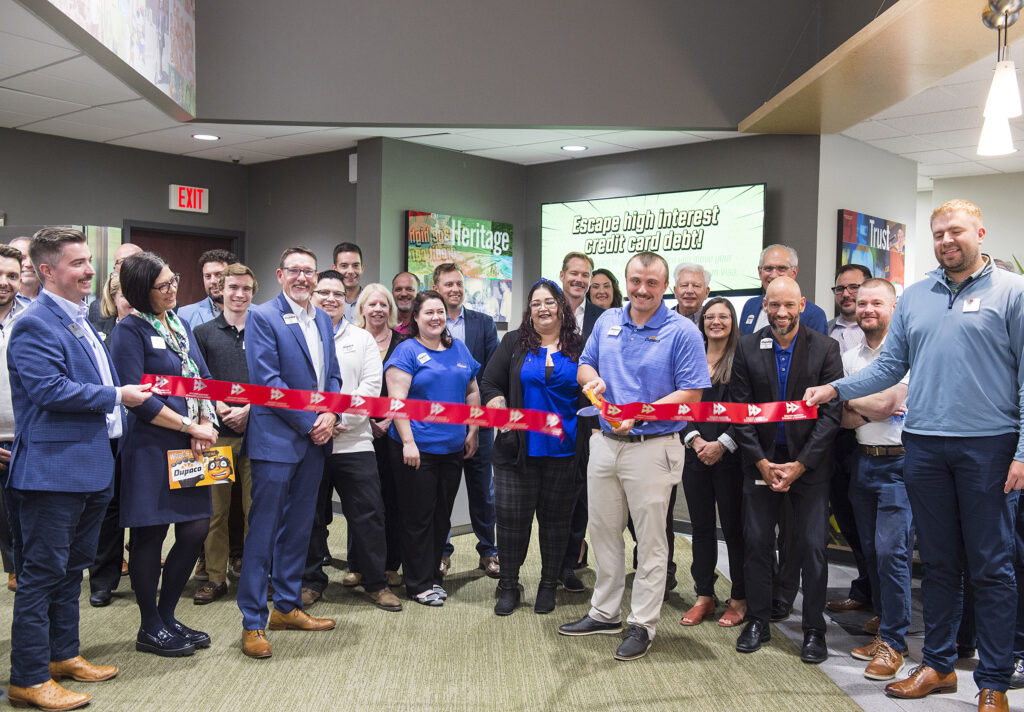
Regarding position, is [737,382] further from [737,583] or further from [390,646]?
[390,646]

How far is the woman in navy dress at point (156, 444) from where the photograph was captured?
3223mm

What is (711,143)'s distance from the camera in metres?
7.40

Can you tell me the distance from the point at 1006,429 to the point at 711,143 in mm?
4948

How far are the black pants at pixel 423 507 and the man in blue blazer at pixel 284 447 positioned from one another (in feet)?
1.88

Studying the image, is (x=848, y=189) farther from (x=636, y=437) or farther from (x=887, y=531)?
(x=636, y=437)

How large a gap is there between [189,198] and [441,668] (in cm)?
653

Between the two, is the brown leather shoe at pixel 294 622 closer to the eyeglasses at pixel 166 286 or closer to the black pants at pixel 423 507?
the black pants at pixel 423 507

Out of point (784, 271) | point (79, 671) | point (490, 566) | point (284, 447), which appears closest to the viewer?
point (79, 671)

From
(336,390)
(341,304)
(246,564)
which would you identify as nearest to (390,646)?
(246,564)

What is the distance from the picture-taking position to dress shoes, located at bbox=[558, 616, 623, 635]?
3834mm

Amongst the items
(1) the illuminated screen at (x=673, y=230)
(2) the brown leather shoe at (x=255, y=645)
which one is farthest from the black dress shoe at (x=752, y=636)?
(1) the illuminated screen at (x=673, y=230)

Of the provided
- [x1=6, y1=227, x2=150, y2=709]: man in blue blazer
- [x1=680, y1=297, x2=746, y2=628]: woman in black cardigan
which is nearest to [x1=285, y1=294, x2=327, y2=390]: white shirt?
[x1=6, y1=227, x2=150, y2=709]: man in blue blazer

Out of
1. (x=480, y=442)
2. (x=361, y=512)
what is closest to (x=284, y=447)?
(x=361, y=512)

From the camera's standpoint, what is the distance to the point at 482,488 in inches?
186
